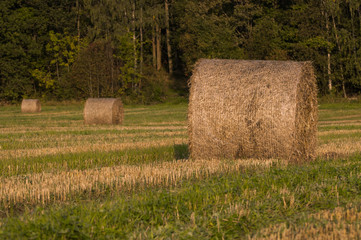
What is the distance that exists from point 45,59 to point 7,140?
47751 millimetres

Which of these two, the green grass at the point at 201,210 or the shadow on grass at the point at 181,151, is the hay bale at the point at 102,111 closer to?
the shadow on grass at the point at 181,151

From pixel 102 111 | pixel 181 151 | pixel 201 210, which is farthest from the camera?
pixel 102 111

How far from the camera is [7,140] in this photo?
57.5ft

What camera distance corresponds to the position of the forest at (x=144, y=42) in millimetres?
49250

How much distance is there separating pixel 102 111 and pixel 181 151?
11.8 m

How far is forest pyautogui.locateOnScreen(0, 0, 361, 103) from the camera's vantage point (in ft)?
162

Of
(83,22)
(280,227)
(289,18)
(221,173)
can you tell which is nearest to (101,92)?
(83,22)

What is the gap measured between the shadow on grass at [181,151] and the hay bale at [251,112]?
44.8 inches

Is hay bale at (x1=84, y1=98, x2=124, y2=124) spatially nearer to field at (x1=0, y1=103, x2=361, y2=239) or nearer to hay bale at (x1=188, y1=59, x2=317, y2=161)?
field at (x1=0, y1=103, x2=361, y2=239)

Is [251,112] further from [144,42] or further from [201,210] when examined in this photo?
[144,42]

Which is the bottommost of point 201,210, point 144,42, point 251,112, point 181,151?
point 181,151

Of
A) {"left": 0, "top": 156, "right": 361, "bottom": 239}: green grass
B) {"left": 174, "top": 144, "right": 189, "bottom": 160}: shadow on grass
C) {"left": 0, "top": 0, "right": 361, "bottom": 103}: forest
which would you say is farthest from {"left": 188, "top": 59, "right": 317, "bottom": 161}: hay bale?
{"left": 0, "top": 0, "right": 361, "bottom": 103}: forest

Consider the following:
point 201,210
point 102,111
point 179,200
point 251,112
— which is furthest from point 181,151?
point 102,111

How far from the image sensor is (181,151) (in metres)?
14.3
